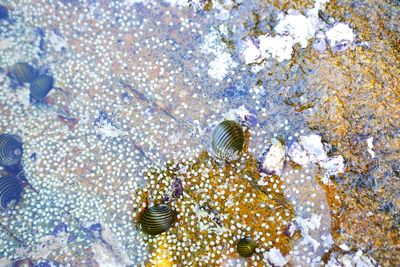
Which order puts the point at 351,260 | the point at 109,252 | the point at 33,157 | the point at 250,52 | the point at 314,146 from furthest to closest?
the point at 33,157 → the point at 109,252 → the point at 250,52 → the point at 314,146 → the point at 351,260

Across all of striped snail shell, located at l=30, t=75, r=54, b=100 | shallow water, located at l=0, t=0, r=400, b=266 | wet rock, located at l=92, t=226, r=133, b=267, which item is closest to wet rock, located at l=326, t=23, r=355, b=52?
shallow water, located at l=0, t=0, r=400, b=266

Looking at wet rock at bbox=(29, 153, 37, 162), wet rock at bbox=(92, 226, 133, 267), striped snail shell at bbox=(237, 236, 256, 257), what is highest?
wet rock at bbox=(29, 153, 37, 162)

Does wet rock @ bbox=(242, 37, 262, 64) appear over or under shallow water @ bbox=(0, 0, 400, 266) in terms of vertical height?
over

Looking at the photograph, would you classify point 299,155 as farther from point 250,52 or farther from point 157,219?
point 157,219

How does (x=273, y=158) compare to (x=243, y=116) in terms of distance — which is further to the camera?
(x=243, y=116)

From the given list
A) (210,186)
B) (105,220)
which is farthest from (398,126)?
(105,220)

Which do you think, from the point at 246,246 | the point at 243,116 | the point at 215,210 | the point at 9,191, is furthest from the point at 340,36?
the point at 9,191

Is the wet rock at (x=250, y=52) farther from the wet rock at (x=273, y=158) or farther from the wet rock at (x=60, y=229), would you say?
the wet rock at (x=60, y=229)

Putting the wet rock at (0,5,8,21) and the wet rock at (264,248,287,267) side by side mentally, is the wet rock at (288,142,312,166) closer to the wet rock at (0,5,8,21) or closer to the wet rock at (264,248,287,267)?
the wet rock at (264,248,287,267)
